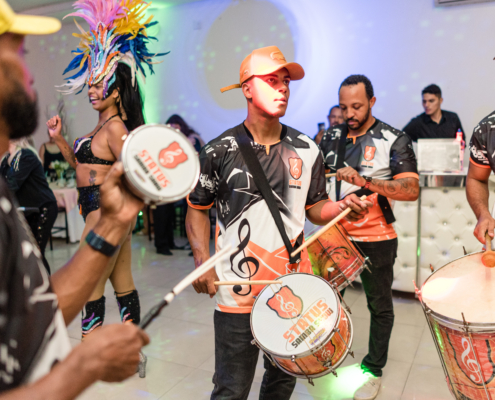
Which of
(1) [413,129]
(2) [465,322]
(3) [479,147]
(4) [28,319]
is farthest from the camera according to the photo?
(1) [413,129]

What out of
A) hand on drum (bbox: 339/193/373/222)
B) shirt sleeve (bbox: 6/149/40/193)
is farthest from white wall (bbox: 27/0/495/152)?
hand on drum (bbox: 339/193/373/222)

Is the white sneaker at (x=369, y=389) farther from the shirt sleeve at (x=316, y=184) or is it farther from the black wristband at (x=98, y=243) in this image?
the black wristband at (x=98, y=243)

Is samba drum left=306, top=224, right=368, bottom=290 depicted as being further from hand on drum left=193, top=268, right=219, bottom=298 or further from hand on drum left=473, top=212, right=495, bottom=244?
hand on drum left=193, top=268, right=219, bottom=298

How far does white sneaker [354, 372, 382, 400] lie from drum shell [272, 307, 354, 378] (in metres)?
0.87

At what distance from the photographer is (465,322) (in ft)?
4.19

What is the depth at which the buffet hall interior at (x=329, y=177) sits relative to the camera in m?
1.47

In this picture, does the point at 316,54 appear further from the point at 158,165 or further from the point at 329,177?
the point at 158,165

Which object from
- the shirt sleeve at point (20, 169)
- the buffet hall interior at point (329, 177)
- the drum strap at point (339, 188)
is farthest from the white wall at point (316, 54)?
the shirt sleeve at point (20, 169)

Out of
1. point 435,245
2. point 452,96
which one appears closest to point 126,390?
point 435,245

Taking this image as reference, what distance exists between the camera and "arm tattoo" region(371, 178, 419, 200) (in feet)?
6.92

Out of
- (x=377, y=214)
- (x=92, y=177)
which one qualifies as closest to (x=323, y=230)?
(x=377, y=214)

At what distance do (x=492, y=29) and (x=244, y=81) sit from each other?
15.7 feet

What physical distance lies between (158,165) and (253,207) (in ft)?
2.72

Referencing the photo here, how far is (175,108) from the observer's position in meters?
7.18
